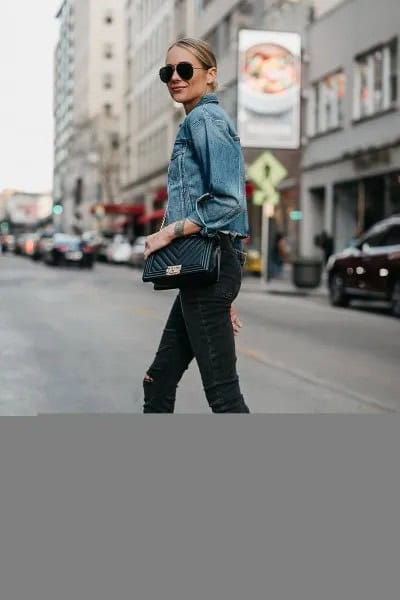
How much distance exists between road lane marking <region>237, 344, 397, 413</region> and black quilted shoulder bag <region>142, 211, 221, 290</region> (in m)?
3.59

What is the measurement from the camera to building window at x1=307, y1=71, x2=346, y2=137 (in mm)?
34625

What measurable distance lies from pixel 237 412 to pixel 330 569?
47.5 inches

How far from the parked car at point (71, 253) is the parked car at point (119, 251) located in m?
9.57

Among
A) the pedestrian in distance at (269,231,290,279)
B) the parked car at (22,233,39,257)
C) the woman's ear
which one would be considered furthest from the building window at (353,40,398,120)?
the parked car at (22,233,39,257)

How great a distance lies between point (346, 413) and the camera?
7.64m

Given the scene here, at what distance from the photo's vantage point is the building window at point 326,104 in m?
34.6

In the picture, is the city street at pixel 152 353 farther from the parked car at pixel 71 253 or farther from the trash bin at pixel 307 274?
the parked car at pixel 71 253

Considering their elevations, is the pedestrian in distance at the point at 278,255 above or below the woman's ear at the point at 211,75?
below

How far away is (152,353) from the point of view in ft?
36.5

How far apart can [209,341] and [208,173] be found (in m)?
0.72

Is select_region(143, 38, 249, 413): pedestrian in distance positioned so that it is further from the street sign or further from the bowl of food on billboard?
the bowl of food on billboard

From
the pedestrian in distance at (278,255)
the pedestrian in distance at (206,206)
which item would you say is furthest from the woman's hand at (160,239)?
the pedestrian in distance at (278,255)

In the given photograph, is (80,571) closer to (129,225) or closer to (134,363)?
(134,363)

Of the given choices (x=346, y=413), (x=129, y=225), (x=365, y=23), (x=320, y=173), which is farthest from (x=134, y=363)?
(x=129, y=225)
